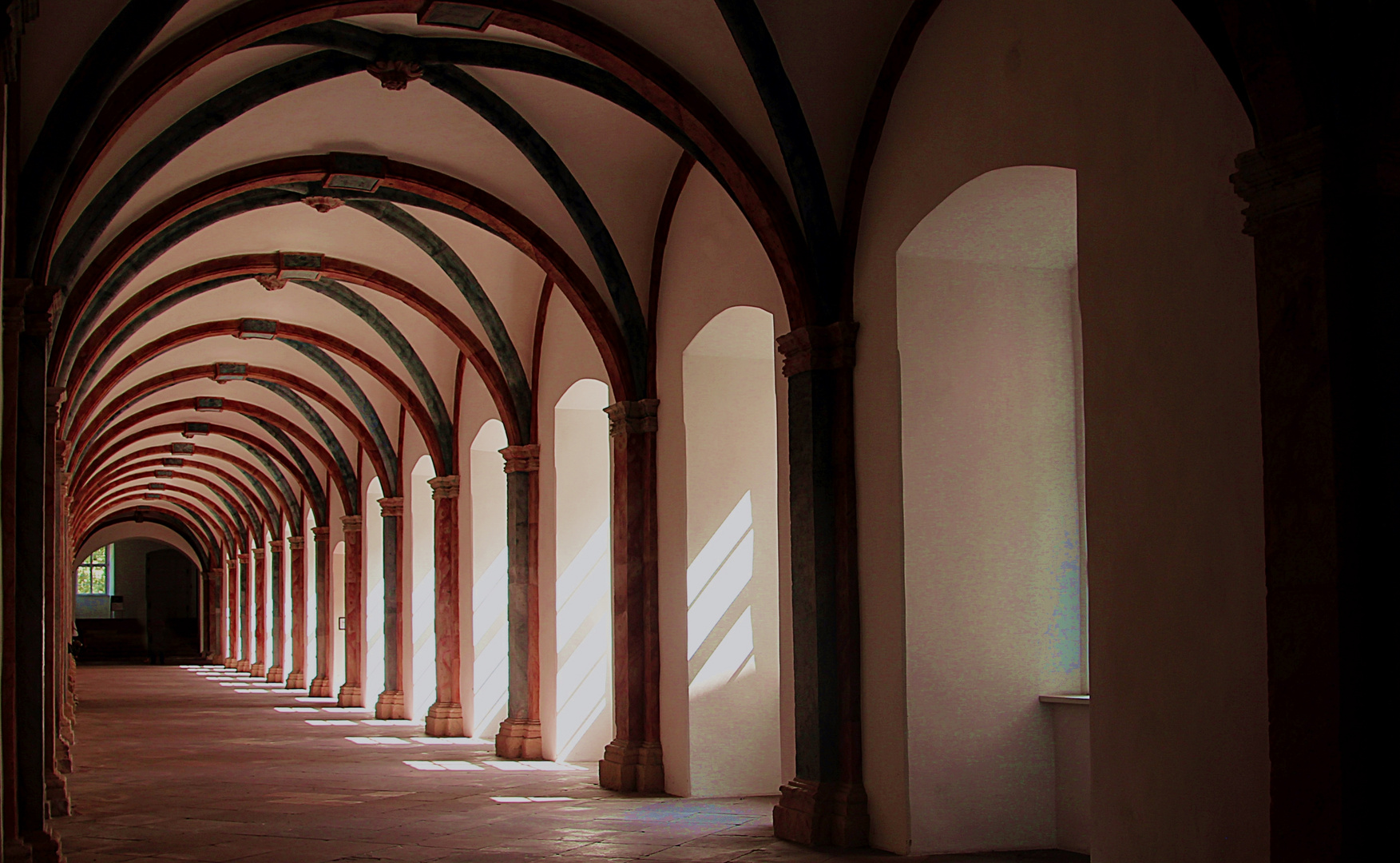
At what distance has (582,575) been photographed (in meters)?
13.5

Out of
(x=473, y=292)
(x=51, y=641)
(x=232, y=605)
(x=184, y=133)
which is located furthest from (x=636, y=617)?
(x=232, y=605)

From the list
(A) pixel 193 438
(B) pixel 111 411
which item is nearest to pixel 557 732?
(B) pixel 111 411

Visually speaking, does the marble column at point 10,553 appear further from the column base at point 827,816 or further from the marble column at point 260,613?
the marble column at point 260,613

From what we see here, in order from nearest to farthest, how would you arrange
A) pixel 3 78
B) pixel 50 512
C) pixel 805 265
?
pixel 3 78
pixel 805 265
pixel 50 512

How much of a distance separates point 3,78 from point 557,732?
922cm

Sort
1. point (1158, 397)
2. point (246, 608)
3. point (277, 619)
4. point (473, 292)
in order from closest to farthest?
point (1158, 397)
point (473, 292)
point (277, 619)
point (246, 608)

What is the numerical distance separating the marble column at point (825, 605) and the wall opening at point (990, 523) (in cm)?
58

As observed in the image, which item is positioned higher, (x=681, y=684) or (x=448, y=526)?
(x=448, y=526)

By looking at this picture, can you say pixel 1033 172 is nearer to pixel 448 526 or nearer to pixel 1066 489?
pixel 1066 489

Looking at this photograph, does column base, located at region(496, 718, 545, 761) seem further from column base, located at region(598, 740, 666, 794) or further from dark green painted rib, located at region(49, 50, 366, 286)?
dark green painted rib, located at region(49, 50, 366, 286)

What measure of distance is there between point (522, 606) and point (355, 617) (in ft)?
31.7

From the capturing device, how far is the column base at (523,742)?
535 inches

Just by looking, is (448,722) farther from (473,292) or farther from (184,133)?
(184,133)

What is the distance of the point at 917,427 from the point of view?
7.88 m
